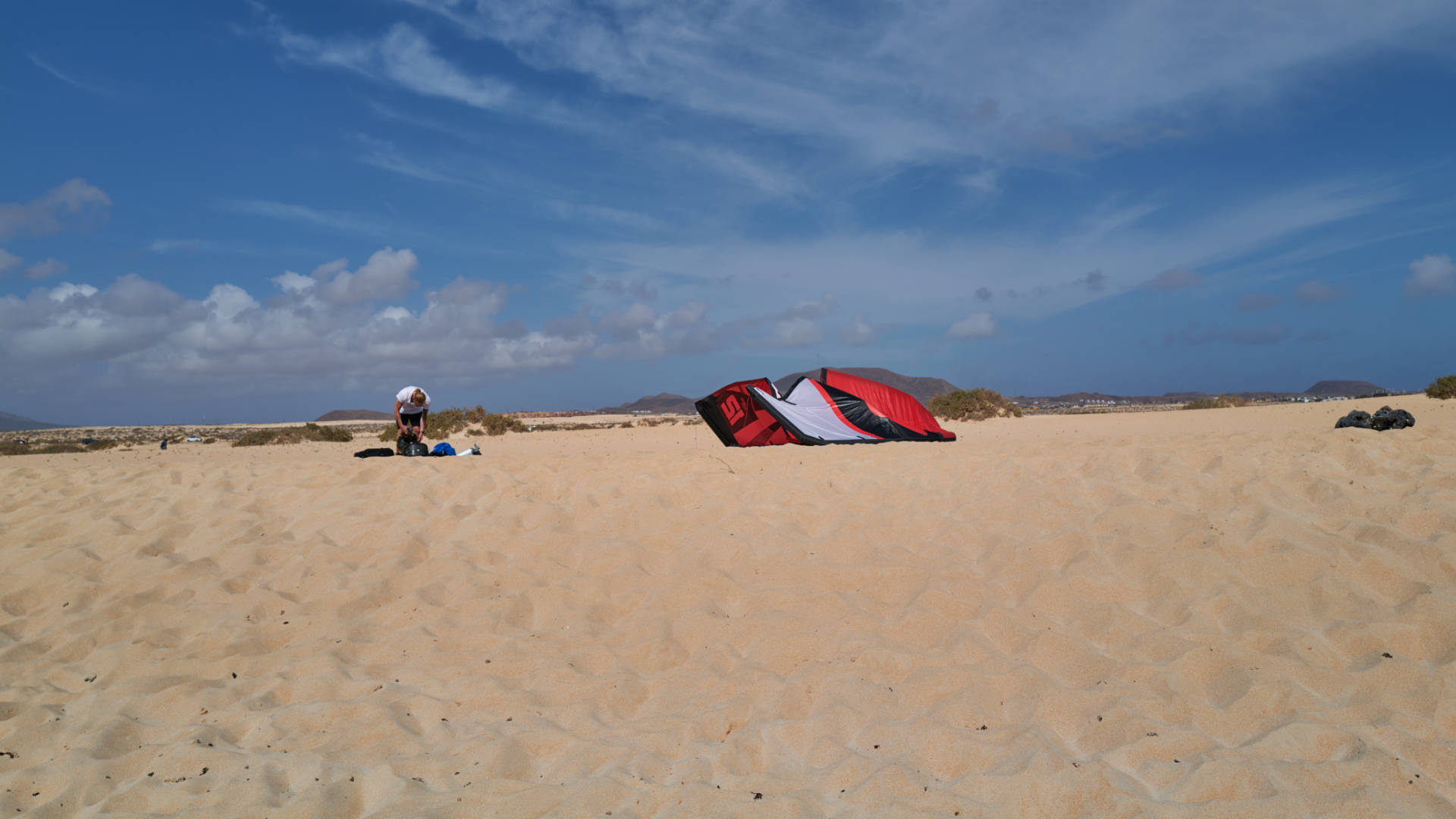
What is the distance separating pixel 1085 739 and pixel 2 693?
515cm

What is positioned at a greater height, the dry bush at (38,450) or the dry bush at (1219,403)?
the dry bush at (38,450)

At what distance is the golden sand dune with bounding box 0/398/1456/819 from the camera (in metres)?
2.76

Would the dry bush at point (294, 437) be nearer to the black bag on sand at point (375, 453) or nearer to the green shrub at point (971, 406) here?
the black bag on sand at point (375, 453)

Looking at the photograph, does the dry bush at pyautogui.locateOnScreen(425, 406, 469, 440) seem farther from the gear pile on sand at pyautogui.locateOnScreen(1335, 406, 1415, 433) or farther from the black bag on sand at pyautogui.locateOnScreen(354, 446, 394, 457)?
the gear pile on sand at pyautogui.locateOnScreen(1335, 406, 1415, 433)

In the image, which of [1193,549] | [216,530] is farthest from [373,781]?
[1193,549]

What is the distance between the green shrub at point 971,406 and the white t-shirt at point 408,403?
13919 millimetres

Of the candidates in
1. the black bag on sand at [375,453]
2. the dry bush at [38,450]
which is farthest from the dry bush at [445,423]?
the black bag on sand at [375,453]

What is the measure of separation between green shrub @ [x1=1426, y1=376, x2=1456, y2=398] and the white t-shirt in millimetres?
17935

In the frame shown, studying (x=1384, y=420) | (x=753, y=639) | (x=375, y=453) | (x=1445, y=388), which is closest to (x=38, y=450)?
(x=375, y=453)

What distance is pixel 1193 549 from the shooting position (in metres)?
4.83

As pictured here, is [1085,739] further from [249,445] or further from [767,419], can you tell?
[249,445]

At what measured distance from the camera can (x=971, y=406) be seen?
1998cm

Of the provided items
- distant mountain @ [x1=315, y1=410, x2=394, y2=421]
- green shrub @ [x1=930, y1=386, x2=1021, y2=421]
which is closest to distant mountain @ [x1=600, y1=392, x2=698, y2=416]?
distant mountain @ [x1=315, y1=410, x2=394, y2=421]

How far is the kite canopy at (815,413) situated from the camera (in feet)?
33.1
